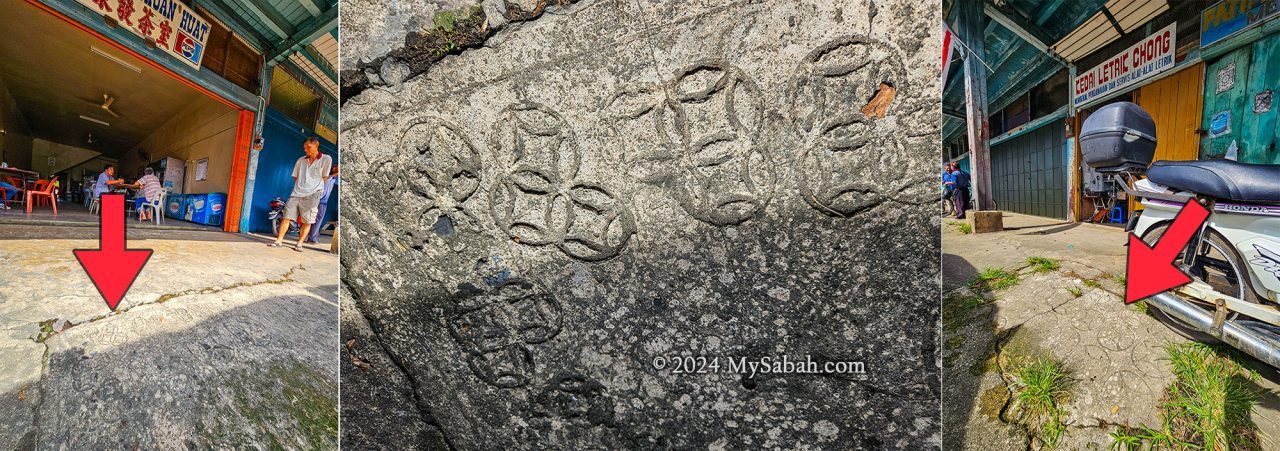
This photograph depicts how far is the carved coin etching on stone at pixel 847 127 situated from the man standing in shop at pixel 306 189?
7.48ft

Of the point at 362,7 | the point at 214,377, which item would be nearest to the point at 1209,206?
the point at 362,7

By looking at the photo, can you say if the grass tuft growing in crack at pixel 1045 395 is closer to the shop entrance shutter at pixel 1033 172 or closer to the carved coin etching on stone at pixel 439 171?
the carved coin etching on stone at pixel 439 171

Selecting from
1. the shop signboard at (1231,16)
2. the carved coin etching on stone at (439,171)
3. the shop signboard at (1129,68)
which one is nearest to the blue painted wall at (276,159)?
the carved coin etching on stone at (439,171)

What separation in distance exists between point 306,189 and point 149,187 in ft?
4.01

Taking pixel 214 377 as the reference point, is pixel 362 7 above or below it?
above

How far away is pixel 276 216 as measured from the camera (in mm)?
2455

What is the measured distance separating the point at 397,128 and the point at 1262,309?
3074 mm

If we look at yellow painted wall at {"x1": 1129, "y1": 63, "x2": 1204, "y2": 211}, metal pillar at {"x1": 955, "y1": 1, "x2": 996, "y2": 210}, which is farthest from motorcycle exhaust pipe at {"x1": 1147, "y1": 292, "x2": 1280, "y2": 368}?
yellow painted wall at {"x1": 1129, "y1": 63, "x2": 1204, "y2": 211}

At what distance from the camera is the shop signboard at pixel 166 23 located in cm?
182

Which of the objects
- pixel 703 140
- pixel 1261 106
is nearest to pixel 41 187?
pixel 703 140

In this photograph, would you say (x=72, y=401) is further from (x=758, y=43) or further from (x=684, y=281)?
(x=758, y=43)

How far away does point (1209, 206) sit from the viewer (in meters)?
1.52

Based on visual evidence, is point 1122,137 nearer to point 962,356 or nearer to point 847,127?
point 962,356

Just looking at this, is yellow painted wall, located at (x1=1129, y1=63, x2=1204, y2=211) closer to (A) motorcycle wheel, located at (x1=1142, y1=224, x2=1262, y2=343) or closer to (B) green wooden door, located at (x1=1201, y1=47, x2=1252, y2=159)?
(B) green wooden door, located at (x1=1201, y1=47, x2=1252, y2=159)
